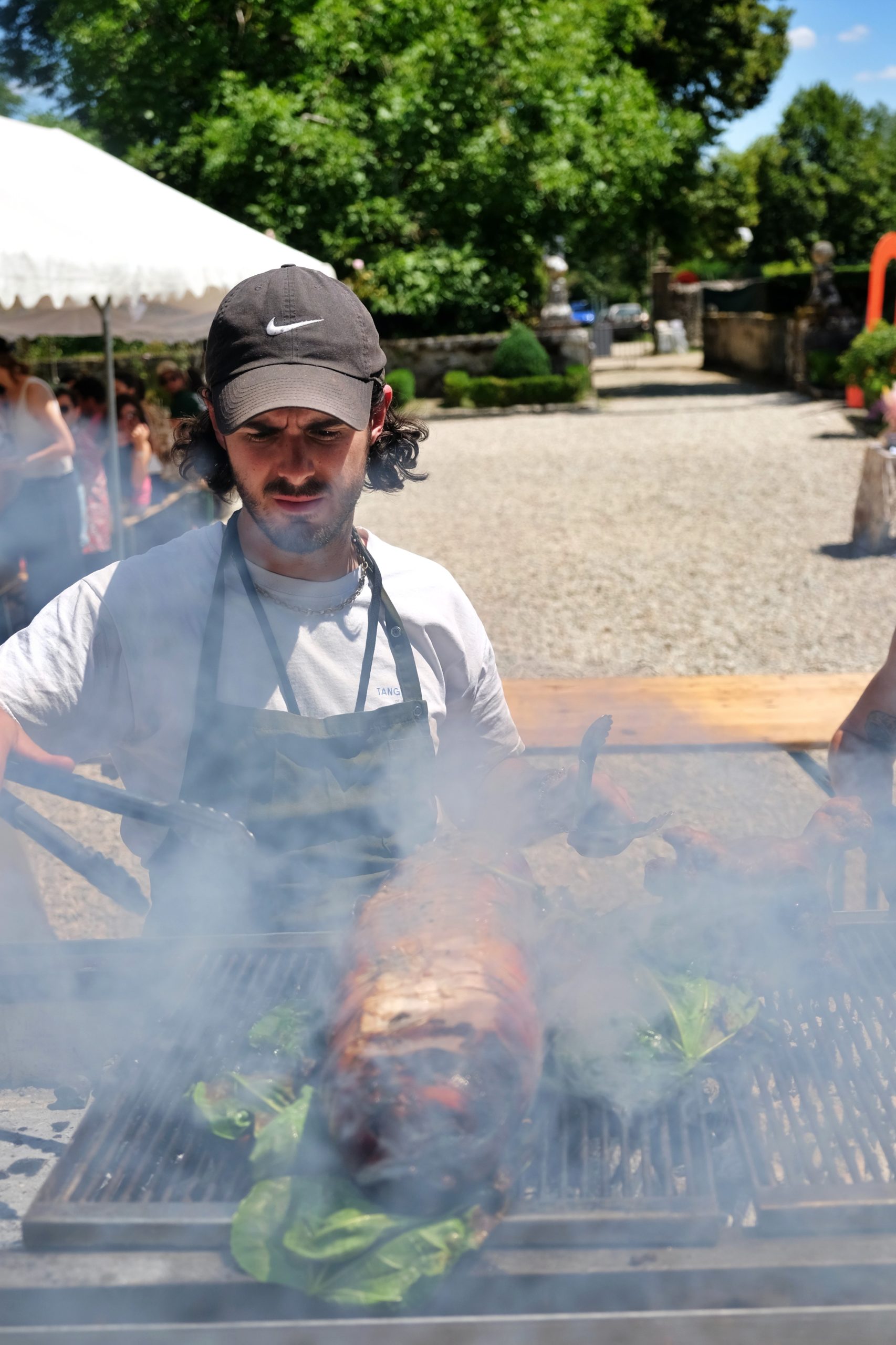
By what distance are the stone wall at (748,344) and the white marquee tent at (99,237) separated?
1665 centimetres

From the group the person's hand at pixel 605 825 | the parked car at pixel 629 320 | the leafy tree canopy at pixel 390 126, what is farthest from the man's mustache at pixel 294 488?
the parked car at pixel 629 320

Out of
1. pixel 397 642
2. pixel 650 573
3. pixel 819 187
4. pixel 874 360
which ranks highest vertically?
pixel 819 187

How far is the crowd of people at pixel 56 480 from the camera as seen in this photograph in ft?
19.9

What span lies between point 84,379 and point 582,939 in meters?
8.01

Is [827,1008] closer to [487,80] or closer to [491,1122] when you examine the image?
[491,1122]

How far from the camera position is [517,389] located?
19891 mm

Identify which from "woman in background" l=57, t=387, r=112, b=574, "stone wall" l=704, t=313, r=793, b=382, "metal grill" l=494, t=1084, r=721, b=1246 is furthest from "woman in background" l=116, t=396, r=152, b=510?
"stone wall" l=704, t=313, r=793, b=382

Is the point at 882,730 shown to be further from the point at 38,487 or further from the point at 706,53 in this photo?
the point at 706,53

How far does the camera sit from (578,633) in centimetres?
746

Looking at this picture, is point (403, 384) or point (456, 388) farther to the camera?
point (456, 388)

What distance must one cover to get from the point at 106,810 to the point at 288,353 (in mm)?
794

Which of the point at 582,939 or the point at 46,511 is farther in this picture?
the point at 46,511

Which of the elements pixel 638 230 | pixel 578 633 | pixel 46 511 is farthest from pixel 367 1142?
pixel 638 230

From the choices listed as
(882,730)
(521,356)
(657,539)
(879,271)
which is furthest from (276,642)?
(521,356)
